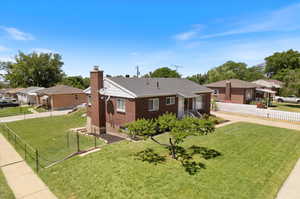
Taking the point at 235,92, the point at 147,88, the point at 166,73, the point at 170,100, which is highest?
the point at 166,73

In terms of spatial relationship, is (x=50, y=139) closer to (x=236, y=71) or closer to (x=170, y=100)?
(x=170, y=100)

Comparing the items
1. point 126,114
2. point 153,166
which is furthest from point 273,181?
point 126,114

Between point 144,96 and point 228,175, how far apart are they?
8.27 metres

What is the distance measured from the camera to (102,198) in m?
6.21

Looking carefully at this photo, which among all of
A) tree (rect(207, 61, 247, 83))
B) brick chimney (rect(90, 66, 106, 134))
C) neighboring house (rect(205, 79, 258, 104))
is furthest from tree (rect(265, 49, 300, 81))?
brick chimney (rect(90, 66, 106, 134))

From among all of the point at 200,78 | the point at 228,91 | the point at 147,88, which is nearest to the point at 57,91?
the point at 147,88

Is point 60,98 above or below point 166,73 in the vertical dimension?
below

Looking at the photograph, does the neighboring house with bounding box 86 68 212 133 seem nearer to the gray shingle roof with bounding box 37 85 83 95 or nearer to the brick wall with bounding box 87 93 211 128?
the brick wall with bounding box 87 93 211 128

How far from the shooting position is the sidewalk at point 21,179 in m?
6.88

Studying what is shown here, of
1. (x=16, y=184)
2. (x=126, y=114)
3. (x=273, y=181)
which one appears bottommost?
(x=16, y=184)

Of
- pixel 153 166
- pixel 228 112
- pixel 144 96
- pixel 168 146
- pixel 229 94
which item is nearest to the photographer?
pixel 153 166

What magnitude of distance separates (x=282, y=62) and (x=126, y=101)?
63770mm

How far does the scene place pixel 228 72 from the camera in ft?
184

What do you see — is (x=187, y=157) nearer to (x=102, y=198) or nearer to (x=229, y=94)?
(x=102, y=198)
